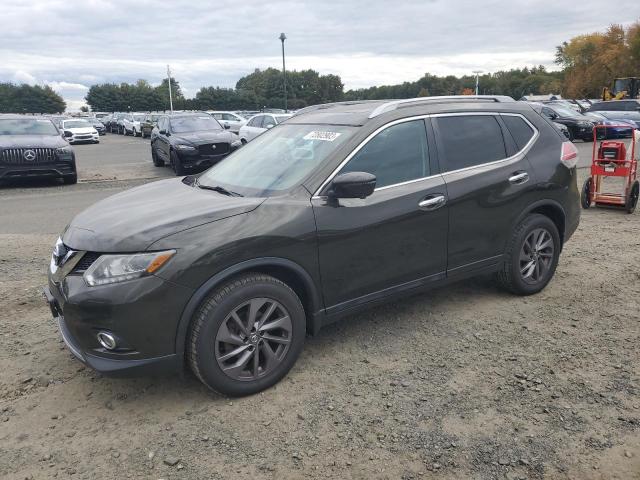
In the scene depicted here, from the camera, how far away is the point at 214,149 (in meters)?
13.8

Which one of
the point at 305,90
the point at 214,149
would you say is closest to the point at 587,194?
the point at 214,149

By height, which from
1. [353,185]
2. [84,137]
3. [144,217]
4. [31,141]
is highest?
[31,141]

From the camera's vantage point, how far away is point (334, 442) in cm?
292

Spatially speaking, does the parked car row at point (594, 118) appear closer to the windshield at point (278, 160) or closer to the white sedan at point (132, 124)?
the windshield at point (278, 160)

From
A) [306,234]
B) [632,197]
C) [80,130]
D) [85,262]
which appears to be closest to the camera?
[85,262]

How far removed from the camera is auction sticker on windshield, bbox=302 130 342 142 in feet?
12.8

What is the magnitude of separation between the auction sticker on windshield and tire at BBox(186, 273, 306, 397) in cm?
118

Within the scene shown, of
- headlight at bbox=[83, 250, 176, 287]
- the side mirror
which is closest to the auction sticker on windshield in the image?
the side mirror

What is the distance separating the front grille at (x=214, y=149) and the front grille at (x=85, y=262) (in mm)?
10843

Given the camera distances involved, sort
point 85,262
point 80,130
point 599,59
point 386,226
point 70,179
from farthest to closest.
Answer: point 599,59 < point 80,130 < point 70,179 < point 386,226 < point 85,262

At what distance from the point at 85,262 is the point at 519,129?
143 inches

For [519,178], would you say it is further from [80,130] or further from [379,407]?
[80,130]

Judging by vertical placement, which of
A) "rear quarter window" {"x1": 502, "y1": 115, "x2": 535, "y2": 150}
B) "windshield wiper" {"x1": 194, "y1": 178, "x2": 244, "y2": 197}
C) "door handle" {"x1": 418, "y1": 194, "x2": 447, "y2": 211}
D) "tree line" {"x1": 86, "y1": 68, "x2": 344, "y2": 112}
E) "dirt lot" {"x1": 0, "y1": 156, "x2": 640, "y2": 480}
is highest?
"tree line" {"x1": 86, "y1": 68, "x2": 344, "y2": 112}

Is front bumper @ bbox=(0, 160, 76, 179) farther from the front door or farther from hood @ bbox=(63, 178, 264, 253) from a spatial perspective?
the front door
